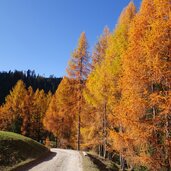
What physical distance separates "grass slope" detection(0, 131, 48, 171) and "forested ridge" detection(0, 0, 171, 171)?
5.94 meters

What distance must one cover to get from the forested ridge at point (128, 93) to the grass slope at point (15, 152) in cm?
594

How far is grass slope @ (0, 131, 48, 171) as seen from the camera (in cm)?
1890

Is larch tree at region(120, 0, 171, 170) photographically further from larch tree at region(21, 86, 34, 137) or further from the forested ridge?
larch tree at region(21, 86, 34, 137)

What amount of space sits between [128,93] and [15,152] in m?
10.9

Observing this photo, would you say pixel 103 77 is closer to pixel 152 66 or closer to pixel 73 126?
pixel 152 66

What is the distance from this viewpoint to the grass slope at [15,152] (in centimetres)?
1890

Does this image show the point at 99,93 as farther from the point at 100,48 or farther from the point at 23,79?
the point at 23,79

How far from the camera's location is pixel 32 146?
25.4m

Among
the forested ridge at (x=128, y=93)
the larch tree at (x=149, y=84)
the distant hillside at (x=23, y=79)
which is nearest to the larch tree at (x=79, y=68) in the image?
the forested ridge at (x=128, y=93)

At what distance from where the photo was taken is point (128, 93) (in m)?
13.9

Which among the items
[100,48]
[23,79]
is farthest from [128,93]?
[23,79]

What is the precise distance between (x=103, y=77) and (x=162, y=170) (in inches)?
555

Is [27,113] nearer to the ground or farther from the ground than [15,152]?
farther from the ground

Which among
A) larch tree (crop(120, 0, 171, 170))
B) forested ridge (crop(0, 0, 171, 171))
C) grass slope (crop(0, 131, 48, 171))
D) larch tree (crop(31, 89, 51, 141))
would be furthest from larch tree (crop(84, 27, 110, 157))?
larch tree (crop(31, 89, 51, 141))
